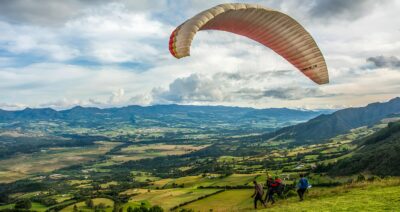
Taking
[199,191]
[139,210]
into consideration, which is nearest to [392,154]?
[199,191]

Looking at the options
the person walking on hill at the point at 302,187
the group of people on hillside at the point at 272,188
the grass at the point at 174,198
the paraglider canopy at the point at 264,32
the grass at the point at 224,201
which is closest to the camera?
the paraglider canopy at the point at 264,32

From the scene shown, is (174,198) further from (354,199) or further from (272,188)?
(354,199)

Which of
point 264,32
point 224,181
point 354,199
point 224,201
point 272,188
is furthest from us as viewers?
point 224,181

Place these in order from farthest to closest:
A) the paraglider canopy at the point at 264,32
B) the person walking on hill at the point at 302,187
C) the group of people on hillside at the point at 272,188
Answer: the person walking on hill at the point at 302,187 < the group of people on hillside at the point at 272,188 < the paraglider canopy at the point at 264,32

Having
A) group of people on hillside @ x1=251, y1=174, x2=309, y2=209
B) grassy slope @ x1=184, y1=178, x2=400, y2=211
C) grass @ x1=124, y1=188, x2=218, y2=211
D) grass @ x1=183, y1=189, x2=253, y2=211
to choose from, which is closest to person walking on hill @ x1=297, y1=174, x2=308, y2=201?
group of people on hillside @ x1=251, y1=174, x2=309, y2=209

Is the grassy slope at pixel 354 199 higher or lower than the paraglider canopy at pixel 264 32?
lower

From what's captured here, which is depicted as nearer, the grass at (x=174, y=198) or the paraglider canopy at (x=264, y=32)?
the paraglider canopy at (x=264, y=32)

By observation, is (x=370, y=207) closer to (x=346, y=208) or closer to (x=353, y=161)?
(x=346, y=208)

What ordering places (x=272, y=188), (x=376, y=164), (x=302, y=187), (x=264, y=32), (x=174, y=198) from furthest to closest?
1. (x=376, y=164)
2. (x=174, y=198)
3. (x=272, y=188)
4. (x=302, y=187)
5. (x=264, y=32)

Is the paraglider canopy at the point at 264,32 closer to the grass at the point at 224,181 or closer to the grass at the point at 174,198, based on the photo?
the grass at the point at 174,198

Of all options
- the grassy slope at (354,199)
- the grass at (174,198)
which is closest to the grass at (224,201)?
the grass at (174,198)

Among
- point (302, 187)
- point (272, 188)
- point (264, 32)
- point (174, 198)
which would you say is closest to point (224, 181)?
point (174, 198)
